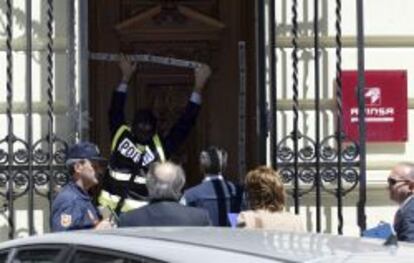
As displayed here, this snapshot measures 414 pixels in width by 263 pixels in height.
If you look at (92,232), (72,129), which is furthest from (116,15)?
(92,232)

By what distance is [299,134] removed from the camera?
29.5 ft

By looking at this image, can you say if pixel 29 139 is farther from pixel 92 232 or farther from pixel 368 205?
pixel 92 232

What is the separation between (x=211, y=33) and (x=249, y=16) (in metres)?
0.38

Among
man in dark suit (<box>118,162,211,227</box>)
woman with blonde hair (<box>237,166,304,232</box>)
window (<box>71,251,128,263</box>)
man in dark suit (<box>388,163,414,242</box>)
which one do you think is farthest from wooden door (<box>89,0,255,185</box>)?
window (<box>71,251,128,263</box>)

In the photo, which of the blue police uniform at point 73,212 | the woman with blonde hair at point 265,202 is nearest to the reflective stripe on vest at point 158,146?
the blue police uniform at point 73,212

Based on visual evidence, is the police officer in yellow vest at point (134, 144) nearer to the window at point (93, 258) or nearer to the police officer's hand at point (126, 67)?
the police officer's hand at point (126, 67)

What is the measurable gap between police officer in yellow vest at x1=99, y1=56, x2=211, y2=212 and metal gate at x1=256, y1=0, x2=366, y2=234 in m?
0.60

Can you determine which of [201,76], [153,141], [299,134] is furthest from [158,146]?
[299,134]

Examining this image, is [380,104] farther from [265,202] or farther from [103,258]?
[103,258]

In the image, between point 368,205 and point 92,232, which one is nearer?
point 92,232

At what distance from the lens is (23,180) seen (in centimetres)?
888

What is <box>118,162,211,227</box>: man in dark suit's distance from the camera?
6.60 meters

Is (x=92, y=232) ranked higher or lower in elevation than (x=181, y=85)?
lower

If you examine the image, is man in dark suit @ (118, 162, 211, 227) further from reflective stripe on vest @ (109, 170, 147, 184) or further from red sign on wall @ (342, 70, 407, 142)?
red sign on wall @ (342, 70, 407, 142)
